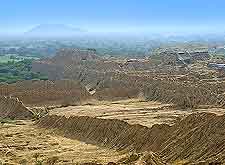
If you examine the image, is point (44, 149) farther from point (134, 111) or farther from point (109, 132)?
point (134, 111)

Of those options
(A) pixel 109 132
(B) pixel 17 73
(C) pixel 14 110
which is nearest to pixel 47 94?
(C) pixel 14 110

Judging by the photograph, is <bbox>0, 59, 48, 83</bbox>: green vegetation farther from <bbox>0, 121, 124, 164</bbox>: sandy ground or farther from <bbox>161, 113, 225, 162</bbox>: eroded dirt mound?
<bbox>161, 113, 225, 162</bbox>: eroded dirt mound

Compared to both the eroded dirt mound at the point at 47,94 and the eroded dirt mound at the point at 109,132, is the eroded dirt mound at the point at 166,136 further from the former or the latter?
the eroded dirt mound at the point at 47,94

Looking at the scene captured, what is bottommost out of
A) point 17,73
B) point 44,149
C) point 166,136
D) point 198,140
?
point 17,73

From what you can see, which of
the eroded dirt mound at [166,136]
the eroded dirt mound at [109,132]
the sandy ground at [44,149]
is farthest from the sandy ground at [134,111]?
the sandy ground at [44,149]

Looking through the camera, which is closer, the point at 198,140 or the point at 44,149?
the point at 198,140

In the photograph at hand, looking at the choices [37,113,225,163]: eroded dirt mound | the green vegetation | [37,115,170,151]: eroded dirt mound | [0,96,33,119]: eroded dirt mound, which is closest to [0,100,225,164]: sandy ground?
[37,115,170,151]: eroded dirt mound

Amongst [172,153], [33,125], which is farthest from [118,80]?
[172,153]
